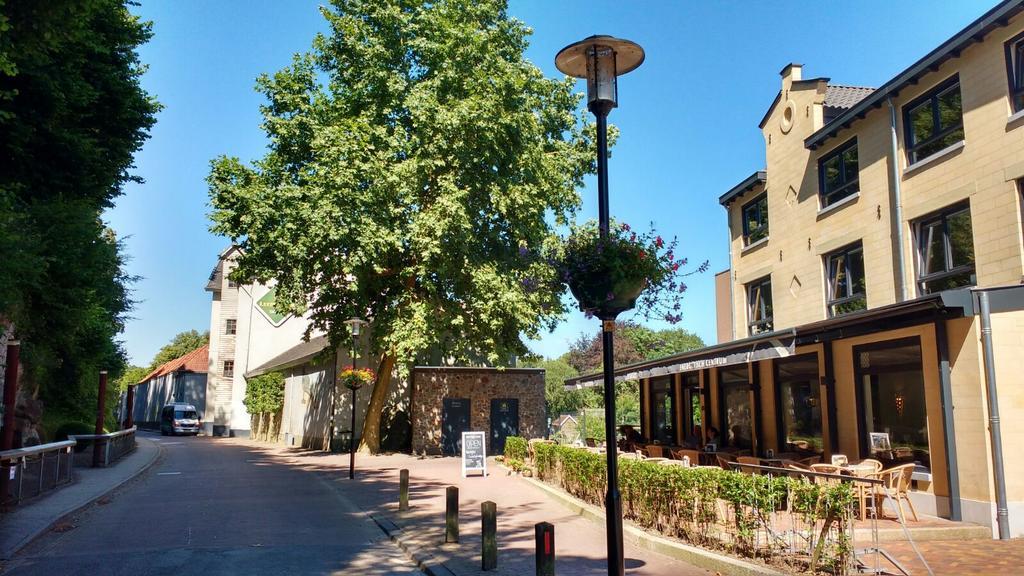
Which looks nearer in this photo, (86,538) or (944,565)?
(944,565)

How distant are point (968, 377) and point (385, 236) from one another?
15.2 m

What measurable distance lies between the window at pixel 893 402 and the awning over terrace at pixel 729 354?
4.61 ft

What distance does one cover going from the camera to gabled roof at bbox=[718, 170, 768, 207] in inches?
780

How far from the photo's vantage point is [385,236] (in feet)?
69.3

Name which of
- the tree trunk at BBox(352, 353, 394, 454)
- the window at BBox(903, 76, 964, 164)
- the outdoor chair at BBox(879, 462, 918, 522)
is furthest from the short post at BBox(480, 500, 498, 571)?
the tree trunk at BBox(352, 353, 394, 454)

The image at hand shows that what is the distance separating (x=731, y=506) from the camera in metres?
8.56

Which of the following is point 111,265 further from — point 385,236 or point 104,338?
point 104,338

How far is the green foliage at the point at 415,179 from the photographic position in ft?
69.3

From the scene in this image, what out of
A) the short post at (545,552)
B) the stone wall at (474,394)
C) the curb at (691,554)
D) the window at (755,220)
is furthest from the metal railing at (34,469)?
the window at (755,220)

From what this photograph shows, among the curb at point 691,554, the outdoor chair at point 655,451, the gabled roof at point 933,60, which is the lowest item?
the curb at point 691,554

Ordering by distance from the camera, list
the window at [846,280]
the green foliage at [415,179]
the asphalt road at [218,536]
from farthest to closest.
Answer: the green foliage at [415,179] < the window at [846,280] < the asphalt road at [218,536]

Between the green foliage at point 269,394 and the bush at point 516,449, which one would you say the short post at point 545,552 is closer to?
the bush at point 516,449

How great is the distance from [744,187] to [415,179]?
9562mm

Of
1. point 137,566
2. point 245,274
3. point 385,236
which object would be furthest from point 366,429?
point 137,566
